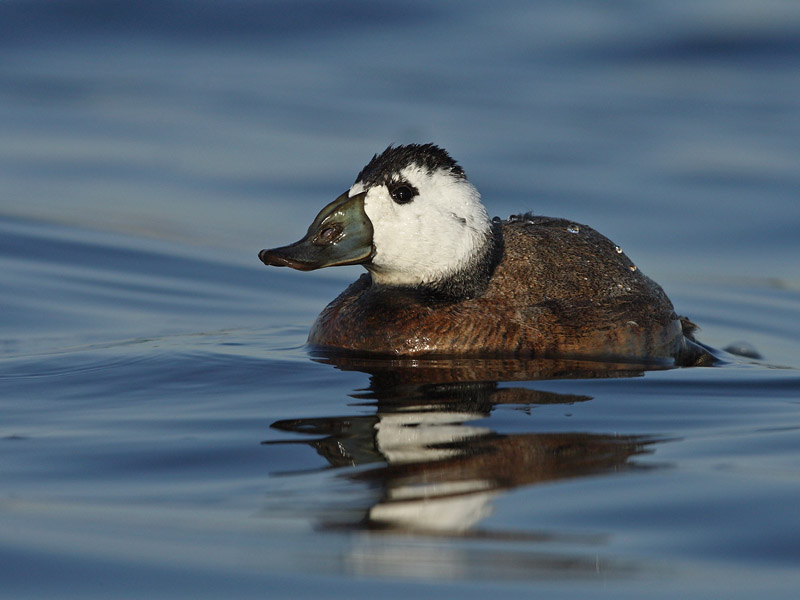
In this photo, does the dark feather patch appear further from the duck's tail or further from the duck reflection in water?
the duck's tail

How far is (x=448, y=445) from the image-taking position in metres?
5.25

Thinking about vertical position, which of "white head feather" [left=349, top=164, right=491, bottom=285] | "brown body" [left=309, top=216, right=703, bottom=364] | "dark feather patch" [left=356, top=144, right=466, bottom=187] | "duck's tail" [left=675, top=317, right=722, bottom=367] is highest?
Answer: "dark feather patch" [left=356, top=144, right=466, bottom=187]

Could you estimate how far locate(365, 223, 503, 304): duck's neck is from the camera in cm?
736

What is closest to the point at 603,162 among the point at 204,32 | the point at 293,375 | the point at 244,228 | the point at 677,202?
the point at 677,202

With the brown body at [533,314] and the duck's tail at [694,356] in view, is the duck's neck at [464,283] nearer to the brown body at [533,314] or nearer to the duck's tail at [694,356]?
the brown body at [533,314]

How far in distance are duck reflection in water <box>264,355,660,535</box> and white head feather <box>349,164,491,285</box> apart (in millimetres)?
670

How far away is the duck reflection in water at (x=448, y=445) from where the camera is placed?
14.7ft

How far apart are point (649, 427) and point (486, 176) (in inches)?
266

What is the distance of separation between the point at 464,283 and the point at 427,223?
1.32 ft

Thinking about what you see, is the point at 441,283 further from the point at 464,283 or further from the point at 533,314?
the point at 533,314

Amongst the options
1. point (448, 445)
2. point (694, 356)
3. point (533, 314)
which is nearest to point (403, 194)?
point (533, 314)

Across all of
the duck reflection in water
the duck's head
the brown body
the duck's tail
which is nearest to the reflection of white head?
the duck's head

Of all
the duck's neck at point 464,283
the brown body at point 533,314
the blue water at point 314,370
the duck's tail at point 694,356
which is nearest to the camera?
the blue water at point 314,370

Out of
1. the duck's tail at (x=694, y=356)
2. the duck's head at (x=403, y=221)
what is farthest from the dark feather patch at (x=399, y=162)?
the duck's tail at (x=694, y=356)
